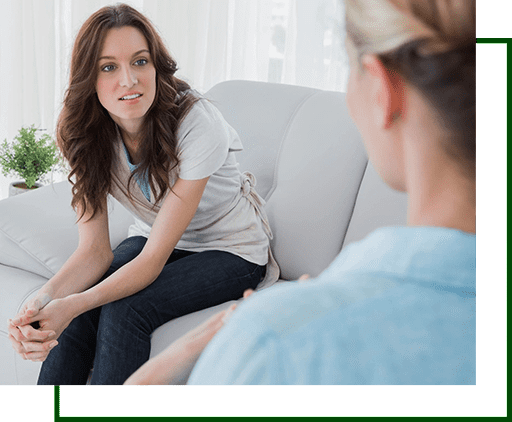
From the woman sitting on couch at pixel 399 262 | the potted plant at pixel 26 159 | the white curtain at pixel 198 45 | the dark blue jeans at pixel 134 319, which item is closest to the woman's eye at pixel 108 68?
the white curtain at pixel 198 45

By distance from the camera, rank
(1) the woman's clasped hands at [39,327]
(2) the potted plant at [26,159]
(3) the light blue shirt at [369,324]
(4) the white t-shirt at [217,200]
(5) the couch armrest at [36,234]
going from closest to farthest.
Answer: (3) the light blue shirt at [369,324], (1) the woman's clasped hands at [39,327], (4) the white t-shirt at [217,200], (5) the couch armrest at [36,234], (2) the potted plant at [26,159]

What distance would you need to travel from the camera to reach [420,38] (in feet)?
0.93

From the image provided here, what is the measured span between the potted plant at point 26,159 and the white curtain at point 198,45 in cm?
5

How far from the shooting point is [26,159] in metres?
1.28

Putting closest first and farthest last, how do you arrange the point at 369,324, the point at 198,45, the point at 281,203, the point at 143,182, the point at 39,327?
the point at 369,324, the point at 39,327, the point at 143,182, the point at 281,203, the point at 198,45

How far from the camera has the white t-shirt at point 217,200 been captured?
92 cm

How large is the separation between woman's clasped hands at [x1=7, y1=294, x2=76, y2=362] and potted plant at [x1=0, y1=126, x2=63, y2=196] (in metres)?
0.54

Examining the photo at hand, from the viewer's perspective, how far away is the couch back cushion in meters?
0.97

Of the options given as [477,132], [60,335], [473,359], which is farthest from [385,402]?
[60,335]

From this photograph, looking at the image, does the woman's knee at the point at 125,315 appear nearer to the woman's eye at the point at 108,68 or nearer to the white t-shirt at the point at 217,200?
the white t-shirt at the point at 217,200

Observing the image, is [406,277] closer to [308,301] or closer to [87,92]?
[308,301]

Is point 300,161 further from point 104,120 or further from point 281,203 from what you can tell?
→ point 104,120

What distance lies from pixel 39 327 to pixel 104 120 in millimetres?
370

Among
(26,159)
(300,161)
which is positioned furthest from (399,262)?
(26,159)
